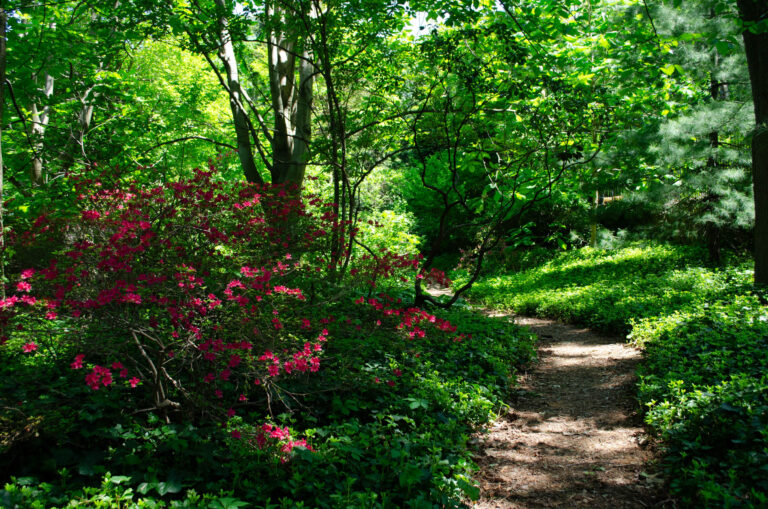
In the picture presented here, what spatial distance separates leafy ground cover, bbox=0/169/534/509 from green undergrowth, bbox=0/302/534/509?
0.5 inches

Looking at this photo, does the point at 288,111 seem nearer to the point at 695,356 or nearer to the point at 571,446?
the point at 571,446

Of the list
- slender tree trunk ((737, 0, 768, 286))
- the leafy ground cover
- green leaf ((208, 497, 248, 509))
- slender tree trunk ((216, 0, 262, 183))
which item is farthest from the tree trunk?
slender tree trunk ((737, 0, 768, 286))

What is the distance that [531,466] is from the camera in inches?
138

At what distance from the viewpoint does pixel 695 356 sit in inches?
185

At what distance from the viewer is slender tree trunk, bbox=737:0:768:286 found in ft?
21.2

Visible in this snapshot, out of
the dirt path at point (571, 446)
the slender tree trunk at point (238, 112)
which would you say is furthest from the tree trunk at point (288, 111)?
the dirt path at point (571, 446)

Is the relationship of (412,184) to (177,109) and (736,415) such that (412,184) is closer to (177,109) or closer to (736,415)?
(177,109)

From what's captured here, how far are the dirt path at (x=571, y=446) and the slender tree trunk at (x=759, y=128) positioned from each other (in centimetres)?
285

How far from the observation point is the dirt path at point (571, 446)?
3.05m

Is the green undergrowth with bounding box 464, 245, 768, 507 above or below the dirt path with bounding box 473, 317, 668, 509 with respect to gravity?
above

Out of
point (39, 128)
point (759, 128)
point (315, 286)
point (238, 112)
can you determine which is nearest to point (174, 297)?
point (315, 286)

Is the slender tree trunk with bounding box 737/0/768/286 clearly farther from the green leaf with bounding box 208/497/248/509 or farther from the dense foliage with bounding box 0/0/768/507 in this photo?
the green leaf with bounding box 208/497/248/509

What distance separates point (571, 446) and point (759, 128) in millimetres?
5638

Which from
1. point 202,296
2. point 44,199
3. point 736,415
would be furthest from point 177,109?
point 736,415
